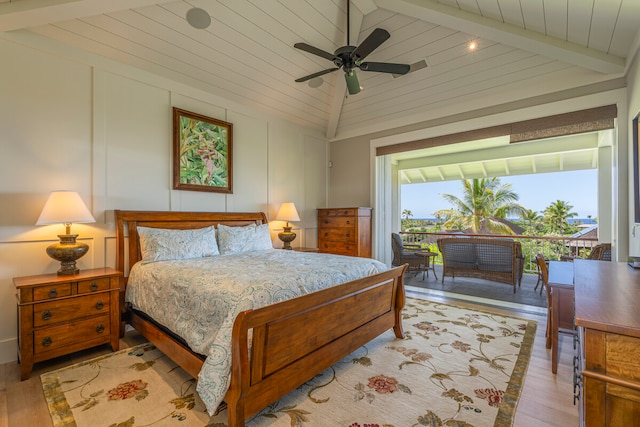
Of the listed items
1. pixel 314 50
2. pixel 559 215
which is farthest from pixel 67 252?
pixel 559 215

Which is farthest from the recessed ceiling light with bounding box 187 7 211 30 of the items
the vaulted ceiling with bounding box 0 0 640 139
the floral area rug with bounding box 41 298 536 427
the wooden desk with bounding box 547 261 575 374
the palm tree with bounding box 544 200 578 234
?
Answer: the palm tree with bounding box 544 200 578 234

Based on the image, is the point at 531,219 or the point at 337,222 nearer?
the point at 337,222

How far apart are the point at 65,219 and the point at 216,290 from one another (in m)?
1.65

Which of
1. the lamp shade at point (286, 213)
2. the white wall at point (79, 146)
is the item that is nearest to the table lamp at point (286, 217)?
the lamp shade at point (286, 213)

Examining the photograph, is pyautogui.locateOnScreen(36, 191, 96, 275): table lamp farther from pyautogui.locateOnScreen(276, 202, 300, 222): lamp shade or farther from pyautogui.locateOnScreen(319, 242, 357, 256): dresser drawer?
pyautogui.locateOnScreen(319, 242, 357, 256): dresser drawer

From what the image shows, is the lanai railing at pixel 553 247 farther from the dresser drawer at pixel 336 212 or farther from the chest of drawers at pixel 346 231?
the dresser drawer at pixel 336 212

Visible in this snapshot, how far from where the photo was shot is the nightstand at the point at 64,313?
2.23 meters

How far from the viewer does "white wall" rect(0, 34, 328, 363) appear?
102 inches

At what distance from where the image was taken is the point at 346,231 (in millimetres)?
4973

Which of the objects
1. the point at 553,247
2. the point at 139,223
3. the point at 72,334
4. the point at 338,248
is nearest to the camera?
the point at 72,334

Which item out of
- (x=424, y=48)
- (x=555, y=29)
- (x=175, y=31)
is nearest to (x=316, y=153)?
(x=424, y=48)

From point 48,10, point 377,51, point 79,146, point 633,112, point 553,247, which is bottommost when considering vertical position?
point 553,247

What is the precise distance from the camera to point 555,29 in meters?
2.77

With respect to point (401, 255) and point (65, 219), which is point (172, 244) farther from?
point (401, 255)
